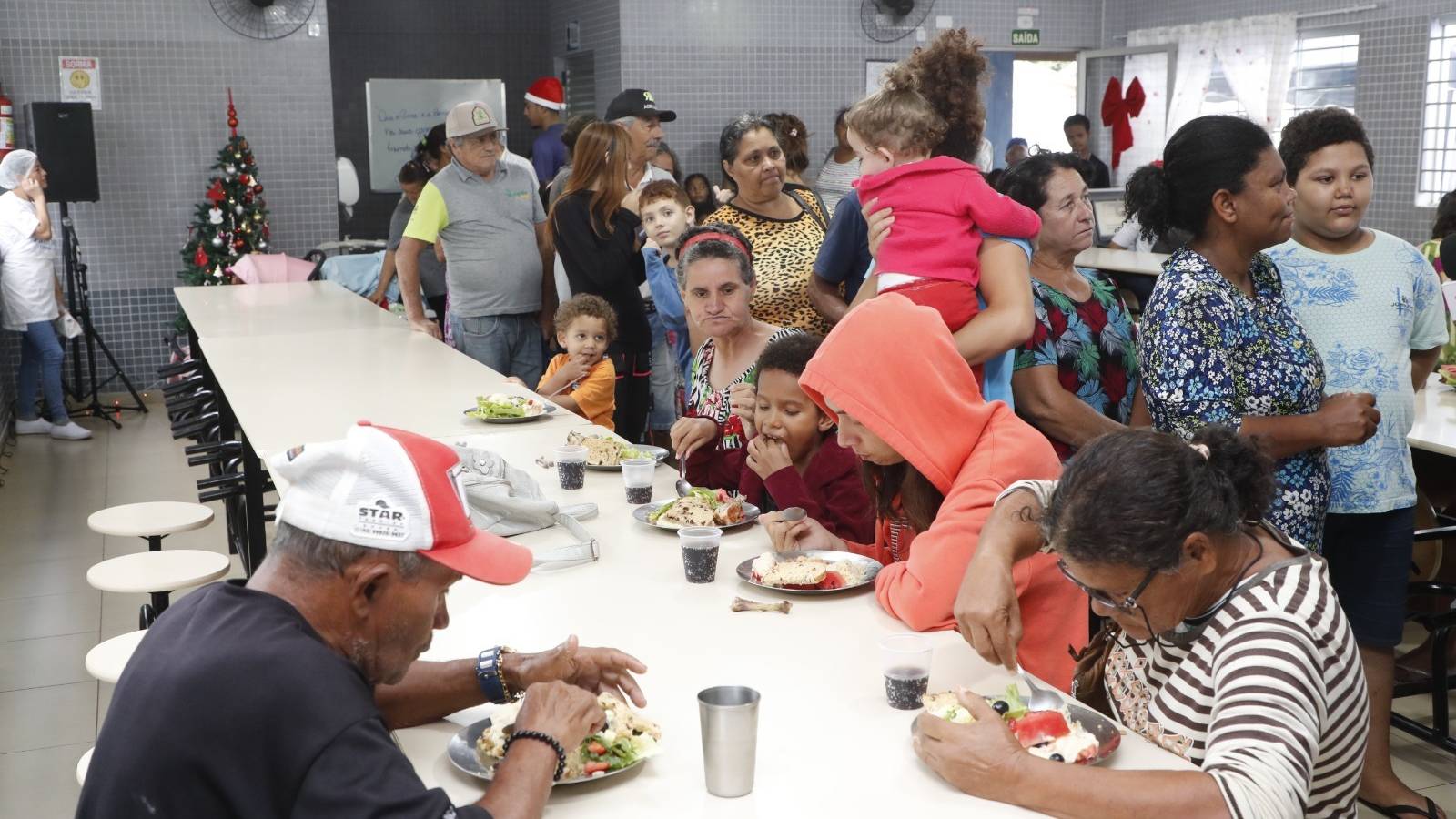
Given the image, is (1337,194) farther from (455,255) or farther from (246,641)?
(455,255)

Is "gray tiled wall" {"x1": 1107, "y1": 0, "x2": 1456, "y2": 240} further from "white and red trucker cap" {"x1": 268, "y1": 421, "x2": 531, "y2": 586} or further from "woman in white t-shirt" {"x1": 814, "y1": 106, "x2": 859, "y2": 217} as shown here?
"white and red trucker cap" {"x1": 268, "y1": 421, "x2": 531, "y2": 586}

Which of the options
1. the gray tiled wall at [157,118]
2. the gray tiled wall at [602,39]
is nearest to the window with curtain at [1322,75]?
the gray tiled wall at [602,39]

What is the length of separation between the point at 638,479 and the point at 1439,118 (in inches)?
329

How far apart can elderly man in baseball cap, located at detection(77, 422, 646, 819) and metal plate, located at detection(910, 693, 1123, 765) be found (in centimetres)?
55

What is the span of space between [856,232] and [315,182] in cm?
676

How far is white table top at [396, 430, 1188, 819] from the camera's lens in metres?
1.58

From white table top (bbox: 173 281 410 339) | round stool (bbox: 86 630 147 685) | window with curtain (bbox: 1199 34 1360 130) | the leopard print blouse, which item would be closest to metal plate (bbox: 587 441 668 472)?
the leopard print blouse

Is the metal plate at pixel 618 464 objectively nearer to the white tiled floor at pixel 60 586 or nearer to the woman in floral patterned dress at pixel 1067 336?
the woman in floral patterned dress at pixel 1067 336

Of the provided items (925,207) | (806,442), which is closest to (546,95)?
(925,207)

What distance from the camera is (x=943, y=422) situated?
2.19 meters

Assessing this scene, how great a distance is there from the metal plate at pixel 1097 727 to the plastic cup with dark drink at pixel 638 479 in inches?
51.5

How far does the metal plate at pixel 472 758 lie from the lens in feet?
5.28

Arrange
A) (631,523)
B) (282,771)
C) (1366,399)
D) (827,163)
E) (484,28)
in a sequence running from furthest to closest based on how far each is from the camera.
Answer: (484,28), (827,163), (631,523), (1366,399), (282,771)

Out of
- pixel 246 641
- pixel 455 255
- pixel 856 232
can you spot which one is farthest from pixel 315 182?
pixel 246 641
